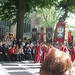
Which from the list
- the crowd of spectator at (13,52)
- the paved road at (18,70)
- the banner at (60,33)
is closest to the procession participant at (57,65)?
the paved road at (18,70)

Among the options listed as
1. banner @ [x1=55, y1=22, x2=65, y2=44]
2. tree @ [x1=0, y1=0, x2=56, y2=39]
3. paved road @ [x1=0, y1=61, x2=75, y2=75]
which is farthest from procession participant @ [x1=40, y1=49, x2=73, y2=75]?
tree @ [x1=0, y1=0, x2=56, y2=39]

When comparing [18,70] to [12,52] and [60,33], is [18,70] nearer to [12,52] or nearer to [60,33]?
[12,52]

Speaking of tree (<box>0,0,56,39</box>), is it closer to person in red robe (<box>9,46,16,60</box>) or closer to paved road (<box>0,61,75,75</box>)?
person in red robe (<box>9,46,16,60</box>)

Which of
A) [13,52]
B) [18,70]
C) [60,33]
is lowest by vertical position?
[18,70]

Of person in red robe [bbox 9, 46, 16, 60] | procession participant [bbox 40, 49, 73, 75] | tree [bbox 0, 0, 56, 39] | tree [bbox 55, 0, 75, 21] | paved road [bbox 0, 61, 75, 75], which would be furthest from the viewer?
tree [bbox 55, 0, 75, 21]

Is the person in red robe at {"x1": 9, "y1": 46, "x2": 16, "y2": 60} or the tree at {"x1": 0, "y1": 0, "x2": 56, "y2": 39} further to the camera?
the tree at {"x1": 0, "y1": 0, "x2": 56, "y2": 39}

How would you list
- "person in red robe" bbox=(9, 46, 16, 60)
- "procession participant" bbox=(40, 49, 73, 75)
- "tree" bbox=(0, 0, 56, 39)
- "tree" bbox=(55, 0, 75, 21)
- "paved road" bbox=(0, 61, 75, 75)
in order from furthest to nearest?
"tree" bbox=(55, 0, 75, 21) → "tree" bbox=(0, 0, 56, 39) → "person in red robe" bbox=(9, 46, 16, 60) → "paved road" bbox=(0, 61, 75, 75) → "procession participant" bbox=(40, 49, 73, 75)

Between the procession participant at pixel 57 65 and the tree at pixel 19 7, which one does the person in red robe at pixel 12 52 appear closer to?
the tree at pixel 19 7

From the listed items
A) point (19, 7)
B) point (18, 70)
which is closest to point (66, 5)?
point (19, 7)

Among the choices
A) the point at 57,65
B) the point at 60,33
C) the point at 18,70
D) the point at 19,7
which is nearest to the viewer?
the point at 57,65

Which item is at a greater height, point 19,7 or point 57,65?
point 19,7

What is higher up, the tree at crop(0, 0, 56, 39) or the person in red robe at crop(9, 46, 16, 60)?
the tree at crop(0, 0, 56, 39)

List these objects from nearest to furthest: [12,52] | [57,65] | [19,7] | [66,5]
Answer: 1. [57,65]
2. [12,52]
3. [19,7]
4. [66,5]

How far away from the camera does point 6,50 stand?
811 inches
